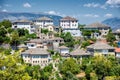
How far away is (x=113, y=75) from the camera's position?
1622 inches

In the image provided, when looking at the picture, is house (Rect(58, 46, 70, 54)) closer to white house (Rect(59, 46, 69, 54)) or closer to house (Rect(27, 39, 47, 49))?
white house (Rect(59, 46, 69, 54))

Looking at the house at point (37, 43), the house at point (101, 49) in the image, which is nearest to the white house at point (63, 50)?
the house at point (37, 43)

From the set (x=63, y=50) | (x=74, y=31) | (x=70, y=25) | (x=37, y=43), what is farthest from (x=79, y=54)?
(x=70, y=25)

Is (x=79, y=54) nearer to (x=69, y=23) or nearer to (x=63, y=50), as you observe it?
(x=63, y=50)

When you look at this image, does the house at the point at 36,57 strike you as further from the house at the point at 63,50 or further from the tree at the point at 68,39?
the tree at the point at 68,39

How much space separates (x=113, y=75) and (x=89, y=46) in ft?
29.5

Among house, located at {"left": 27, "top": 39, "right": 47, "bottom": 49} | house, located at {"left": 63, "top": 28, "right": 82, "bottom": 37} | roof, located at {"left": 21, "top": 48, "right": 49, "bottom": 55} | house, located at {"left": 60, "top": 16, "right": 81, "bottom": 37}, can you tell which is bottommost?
roof, located at {"left": 21, "top": 48, "right": 49, "bottom": 55}

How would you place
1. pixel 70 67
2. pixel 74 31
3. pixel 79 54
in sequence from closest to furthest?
pixel 70 67 < pixel 79 54 < pixel 74 31

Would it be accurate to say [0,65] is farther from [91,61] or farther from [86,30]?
[86,30]

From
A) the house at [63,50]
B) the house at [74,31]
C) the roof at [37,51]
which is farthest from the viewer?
the house at [74,31]

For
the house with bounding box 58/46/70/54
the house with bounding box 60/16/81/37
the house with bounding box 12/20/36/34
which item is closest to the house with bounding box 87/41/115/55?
the house with bounding box 58/46/70/54

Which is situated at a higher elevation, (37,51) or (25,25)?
(25,25)

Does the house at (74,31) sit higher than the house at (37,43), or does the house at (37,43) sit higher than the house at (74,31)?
the house at (74,31)

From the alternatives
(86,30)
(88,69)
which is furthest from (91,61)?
(86,30)
